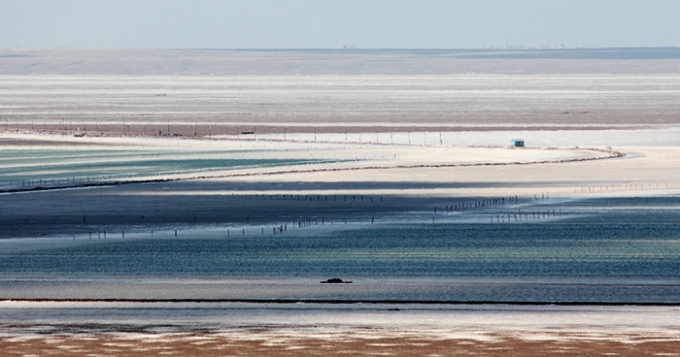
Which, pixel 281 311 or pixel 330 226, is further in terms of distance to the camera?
pixel 330 226

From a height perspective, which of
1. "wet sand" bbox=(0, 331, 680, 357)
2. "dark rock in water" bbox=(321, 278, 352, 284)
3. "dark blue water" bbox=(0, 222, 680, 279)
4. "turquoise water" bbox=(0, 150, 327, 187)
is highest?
"turquoise water" bbox=(0, 150, 327, 187)

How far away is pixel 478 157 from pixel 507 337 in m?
42.4

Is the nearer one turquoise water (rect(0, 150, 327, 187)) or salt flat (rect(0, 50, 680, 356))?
salt flat (rect(0, 50, 680, 356))

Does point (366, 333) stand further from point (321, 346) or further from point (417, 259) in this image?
point (417, 259)

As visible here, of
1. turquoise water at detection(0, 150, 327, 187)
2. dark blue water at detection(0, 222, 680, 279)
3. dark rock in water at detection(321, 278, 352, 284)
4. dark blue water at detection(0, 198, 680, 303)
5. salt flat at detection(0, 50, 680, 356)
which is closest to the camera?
salt flat at detection(0, 50, 680, 356)

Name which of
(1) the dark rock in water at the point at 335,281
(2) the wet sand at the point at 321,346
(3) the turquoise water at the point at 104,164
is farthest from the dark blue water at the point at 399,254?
(3) the turquoise water at the point at 104,164

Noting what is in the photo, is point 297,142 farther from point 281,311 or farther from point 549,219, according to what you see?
point 281,311

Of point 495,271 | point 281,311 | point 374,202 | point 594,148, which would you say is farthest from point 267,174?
point 281,311

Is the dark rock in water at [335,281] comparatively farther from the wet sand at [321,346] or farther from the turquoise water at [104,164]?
the turquoise water at [104,164]

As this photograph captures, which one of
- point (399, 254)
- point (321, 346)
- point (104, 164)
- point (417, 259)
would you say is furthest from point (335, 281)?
point (104, 164)

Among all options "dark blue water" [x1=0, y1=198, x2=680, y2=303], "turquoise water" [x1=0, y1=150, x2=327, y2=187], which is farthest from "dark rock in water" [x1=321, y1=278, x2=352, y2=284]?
"turquoise water" [x1=0, y1=150, x2=327, y2=187]

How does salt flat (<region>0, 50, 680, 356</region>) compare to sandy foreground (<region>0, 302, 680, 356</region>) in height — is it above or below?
above

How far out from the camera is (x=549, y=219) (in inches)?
1515

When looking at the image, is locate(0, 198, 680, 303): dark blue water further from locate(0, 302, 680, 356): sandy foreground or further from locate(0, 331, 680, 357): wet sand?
locate(0, 331, 680, 357): wet sand
